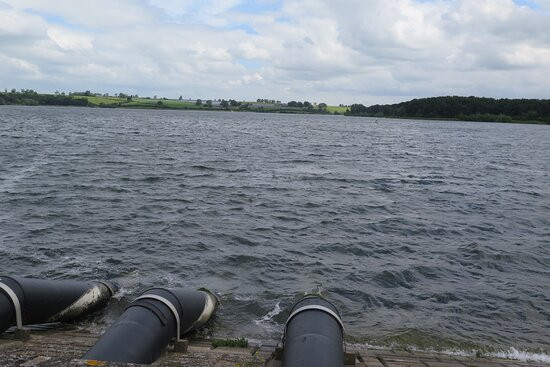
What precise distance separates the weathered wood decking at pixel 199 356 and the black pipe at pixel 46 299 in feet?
1.26

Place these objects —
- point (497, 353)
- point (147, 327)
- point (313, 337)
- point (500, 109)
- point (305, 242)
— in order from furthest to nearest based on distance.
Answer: point (500, 109)
point (305, 242)
point (497, 353)
point (147, 327)
point (313, 337)

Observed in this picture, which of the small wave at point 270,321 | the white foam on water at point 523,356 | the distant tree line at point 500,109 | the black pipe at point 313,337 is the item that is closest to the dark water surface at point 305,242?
the small wave at point 270,321

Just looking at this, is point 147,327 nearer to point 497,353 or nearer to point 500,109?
point 497,353

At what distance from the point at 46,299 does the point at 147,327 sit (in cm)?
338

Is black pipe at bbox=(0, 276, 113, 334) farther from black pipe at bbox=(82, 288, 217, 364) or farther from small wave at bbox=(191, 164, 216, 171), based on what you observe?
small wave at bbox=(191, 164, 216, 171)

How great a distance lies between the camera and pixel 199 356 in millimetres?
8672

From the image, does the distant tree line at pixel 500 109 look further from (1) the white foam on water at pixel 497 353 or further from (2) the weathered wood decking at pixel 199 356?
(2) the weathered wood decking at pixel 199 356

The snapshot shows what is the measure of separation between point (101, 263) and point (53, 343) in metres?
7.59

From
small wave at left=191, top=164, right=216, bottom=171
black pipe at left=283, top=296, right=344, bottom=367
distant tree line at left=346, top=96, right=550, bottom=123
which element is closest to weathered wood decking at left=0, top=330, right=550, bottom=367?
black pipe at left=283, top=296, right=344, bottom=367

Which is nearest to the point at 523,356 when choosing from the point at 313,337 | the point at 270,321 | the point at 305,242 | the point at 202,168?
the point at 270,321

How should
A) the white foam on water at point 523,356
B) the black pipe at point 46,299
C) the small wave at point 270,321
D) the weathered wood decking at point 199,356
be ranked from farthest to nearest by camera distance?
the small wave at point 270,321
the white foam on water at point 523,356
the black pipe at point 46,299
the weathered wood decking at point 199,356

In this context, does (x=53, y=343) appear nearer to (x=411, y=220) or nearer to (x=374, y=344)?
(x=374, y=344)

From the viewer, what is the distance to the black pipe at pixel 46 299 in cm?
951

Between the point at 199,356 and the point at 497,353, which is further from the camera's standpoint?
the point at 497,353
